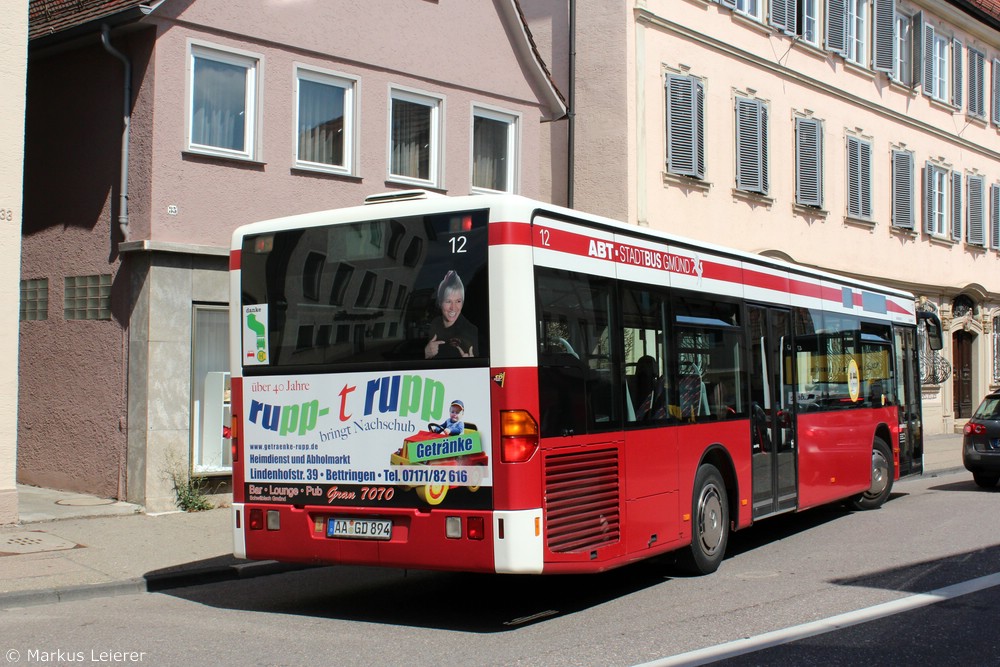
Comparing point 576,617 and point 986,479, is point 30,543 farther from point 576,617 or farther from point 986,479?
point 986,479

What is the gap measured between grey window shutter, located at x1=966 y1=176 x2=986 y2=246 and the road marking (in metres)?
25.0

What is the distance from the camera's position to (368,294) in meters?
8.03

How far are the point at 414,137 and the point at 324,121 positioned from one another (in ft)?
5.39

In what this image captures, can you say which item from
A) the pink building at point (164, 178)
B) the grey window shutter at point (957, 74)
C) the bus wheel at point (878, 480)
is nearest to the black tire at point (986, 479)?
the bus wheel at point (878, 480)

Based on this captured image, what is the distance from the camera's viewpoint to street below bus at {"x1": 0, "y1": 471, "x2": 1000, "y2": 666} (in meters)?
6.92

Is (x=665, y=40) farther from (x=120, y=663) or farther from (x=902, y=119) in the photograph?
(x=120, y=663)

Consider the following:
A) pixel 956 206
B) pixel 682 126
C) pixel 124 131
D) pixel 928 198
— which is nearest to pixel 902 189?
pixel 928 198

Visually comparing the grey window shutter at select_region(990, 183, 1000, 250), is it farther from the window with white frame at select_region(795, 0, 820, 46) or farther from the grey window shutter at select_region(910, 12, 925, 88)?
the window with white frame at select_region(795, 0, 820, 46)

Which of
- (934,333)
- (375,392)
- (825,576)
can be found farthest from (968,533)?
(375,392)

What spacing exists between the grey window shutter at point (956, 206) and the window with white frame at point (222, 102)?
2286 centimetres

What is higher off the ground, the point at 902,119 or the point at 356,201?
the point at 902,119

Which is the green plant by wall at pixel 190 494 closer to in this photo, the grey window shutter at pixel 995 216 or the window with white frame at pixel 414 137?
the window with white frame at pixel 414 137

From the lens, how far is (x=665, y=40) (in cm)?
2103

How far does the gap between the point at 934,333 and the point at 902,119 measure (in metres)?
14.0
